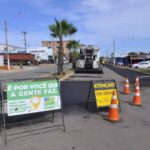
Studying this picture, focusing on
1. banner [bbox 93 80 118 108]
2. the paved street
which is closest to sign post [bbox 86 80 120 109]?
banner [bbox 93 80 118 108]

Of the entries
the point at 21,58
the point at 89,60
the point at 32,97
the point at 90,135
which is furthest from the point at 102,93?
the point at 21,58

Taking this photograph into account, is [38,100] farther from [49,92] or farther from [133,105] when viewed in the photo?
[133,105]

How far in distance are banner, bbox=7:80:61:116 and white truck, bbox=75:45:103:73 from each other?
88.2 ft

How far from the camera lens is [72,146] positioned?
17.5 feet

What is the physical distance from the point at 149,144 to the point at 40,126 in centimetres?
266

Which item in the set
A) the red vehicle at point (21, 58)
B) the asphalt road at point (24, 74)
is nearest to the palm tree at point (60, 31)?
the asphalt road at point (24, 74)

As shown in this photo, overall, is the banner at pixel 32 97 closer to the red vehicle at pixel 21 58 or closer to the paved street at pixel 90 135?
the paved street at pixel 90 135

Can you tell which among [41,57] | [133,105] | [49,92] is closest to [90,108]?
[133,105]

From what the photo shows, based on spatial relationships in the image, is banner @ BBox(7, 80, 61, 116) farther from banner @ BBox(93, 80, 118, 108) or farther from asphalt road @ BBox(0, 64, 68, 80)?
asphalt road @ BBox(0, 64, 68, 80)

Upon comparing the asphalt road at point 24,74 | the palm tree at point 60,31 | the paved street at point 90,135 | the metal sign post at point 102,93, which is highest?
the palm tree at point 60,31

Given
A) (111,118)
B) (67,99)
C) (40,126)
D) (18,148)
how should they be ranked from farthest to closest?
(67,99)
(111,118)
(40,126)
(18,148)

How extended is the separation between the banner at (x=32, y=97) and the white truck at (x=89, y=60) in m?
26.9

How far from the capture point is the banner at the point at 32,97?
5.94 meters

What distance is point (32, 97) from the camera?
245 inches
